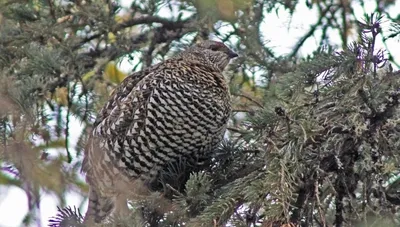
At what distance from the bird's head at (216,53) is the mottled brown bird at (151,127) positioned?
459 mm

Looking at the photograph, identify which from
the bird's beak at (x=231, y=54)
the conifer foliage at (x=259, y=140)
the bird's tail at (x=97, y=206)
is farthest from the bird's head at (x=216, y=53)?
the bird's tail at (x=97, y=206)

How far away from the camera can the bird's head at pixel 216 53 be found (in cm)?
466

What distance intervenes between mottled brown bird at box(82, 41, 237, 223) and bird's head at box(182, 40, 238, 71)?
0.46 m

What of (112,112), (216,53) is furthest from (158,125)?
(216,53)

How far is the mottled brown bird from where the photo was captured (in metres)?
3.95

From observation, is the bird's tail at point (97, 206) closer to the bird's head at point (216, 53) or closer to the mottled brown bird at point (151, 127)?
the mottled brown bird at point (151, 127)

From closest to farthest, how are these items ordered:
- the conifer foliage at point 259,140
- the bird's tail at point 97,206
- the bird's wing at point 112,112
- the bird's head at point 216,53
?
the conifer foliage at point 259,140 → the bird's wing at point 112,112 → the bird's tail at point 97,206 → the bird's head at point 216,53

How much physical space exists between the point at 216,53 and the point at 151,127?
3.11 ft

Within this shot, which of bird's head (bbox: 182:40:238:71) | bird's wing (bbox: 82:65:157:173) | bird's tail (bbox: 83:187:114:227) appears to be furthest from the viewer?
bird's head (bbox: 182:40:238:71)

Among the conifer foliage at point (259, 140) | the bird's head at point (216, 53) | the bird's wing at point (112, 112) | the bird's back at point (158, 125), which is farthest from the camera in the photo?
the bird's head at point (216, 53)

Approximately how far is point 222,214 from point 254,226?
13cm

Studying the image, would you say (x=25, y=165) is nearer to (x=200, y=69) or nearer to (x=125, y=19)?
(x=200, y=69)

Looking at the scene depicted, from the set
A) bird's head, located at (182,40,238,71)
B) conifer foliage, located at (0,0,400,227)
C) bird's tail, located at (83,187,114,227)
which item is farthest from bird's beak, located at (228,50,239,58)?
bird's tail, located at (83,187,114,227)

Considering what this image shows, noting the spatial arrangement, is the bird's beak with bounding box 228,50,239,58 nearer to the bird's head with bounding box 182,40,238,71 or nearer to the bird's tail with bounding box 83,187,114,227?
the bird's head with bounding box 182,40,238,71
